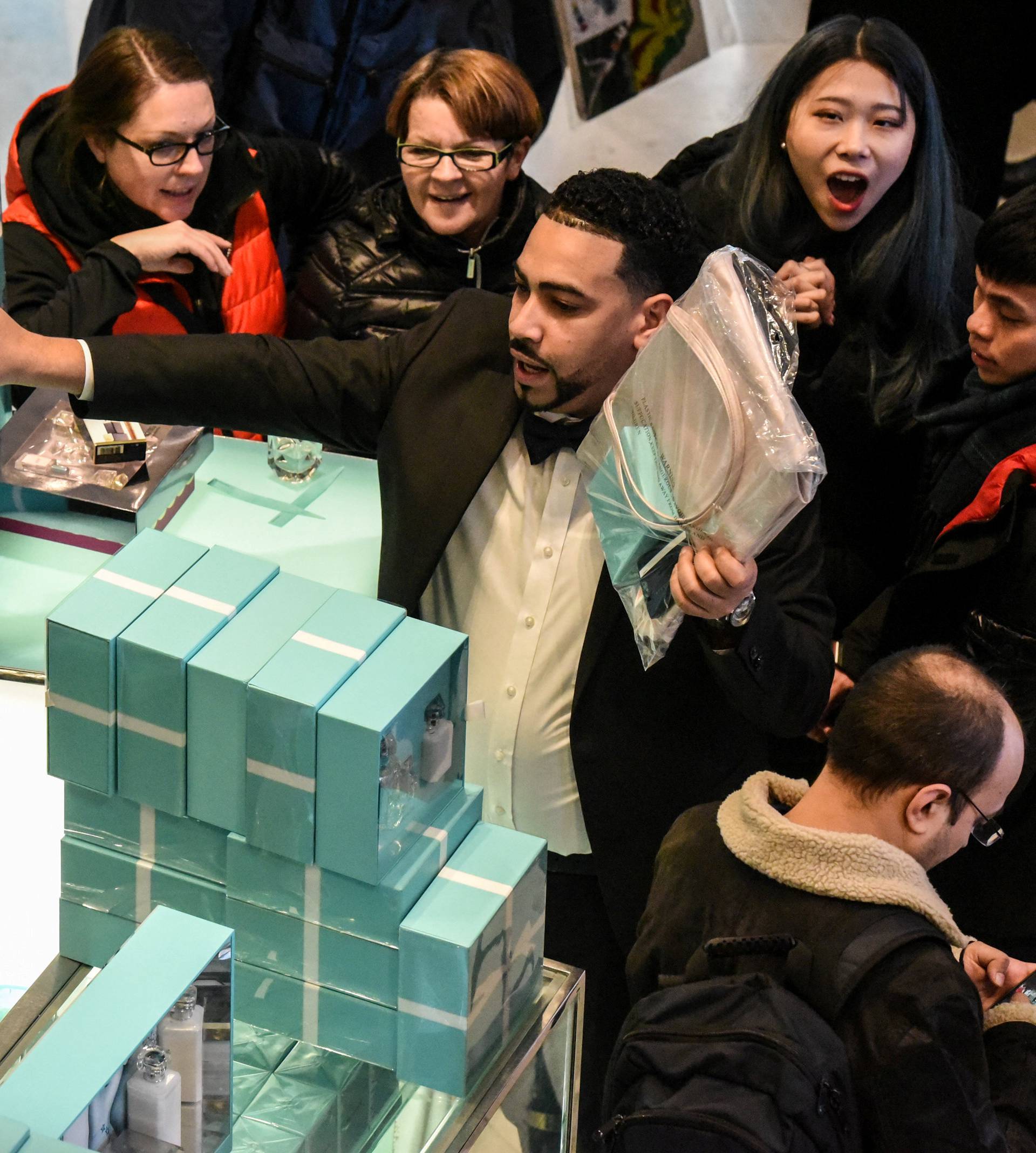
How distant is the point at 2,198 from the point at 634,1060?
3745 mm

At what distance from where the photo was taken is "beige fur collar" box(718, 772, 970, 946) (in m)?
1.66

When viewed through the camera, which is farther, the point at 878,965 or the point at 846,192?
the point at 846,192

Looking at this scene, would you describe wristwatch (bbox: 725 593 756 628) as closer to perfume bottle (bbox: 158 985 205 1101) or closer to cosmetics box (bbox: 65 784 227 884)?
cosmetics box (bbox: 65 784 227 884)

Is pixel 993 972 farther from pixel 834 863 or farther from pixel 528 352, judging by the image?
pixel 528 352

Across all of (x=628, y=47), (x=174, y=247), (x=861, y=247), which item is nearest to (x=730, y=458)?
(x=861, y=247)

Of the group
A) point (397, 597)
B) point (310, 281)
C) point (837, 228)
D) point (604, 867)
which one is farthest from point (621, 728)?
point (310, 281)

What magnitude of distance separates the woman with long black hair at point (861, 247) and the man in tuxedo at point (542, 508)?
0.58m

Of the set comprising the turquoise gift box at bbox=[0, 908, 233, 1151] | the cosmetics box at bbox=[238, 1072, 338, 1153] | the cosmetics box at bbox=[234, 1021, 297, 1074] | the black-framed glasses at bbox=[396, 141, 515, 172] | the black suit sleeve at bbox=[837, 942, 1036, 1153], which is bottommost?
the cosmetics box at bbox=[238, 1072, 338, 1153]

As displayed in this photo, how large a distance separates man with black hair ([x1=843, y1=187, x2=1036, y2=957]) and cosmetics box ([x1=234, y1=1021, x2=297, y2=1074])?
1.20m

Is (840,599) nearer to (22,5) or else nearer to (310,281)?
(310,281)

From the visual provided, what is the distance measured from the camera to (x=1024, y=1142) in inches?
63.2

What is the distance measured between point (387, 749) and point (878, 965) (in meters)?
0.62

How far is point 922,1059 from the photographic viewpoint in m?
1.53

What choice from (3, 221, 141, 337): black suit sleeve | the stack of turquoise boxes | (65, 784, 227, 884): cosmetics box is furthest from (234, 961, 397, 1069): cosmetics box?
(3, 221, 141, 337): black suit sleeve
